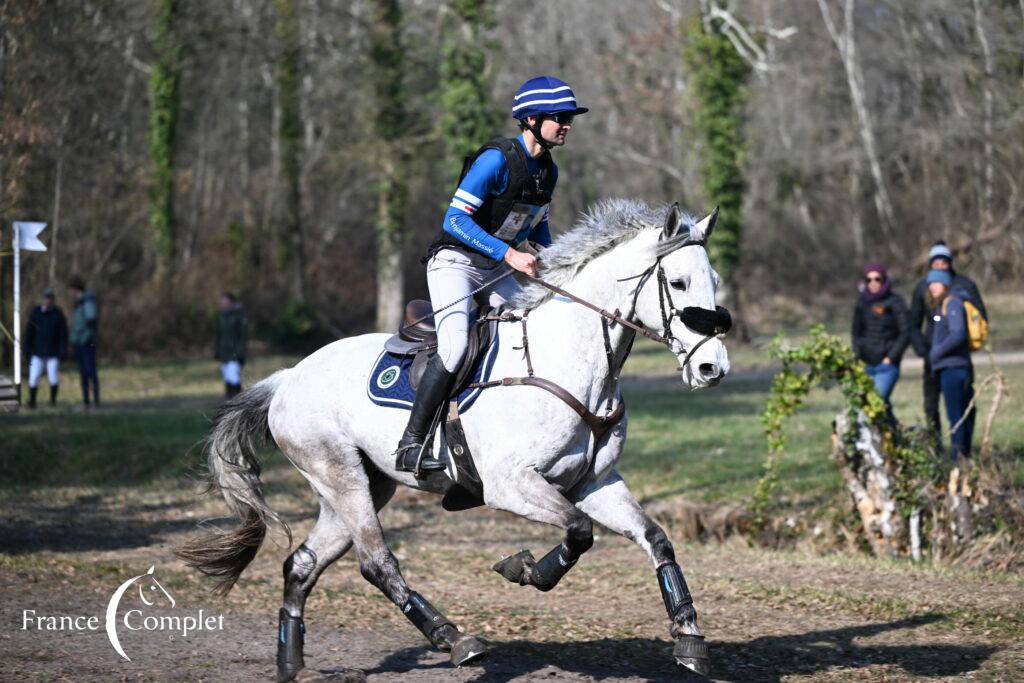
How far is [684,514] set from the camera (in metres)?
12.0

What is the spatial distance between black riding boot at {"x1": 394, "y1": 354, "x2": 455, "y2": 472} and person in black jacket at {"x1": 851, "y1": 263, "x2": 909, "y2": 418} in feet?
29.9

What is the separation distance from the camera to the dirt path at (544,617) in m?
6.66

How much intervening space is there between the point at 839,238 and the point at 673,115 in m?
7.38

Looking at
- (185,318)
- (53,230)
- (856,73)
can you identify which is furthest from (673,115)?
(53,230)

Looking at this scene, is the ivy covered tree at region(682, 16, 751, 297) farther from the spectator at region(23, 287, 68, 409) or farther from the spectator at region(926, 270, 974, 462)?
the spectator at region(926, 270, 974, 462)

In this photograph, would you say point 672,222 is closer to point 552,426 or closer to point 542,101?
point 542,101

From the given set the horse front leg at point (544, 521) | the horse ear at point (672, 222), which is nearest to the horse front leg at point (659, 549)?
the horse front leg at point (544, 521)

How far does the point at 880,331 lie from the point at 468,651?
9.78 m

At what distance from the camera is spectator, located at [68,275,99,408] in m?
21.0

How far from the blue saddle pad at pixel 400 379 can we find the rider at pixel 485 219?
0.13 meters

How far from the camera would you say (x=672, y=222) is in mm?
5910

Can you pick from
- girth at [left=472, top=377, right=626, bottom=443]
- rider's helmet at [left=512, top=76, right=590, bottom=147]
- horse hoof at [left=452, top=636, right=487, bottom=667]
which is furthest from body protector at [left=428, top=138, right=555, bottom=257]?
horse hoof at [left=452, top=636, right=487, bottom=667]

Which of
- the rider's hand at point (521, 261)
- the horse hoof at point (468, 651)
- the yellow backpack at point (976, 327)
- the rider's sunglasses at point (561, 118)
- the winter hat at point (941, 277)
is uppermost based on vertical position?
the rider's sunglasses at point (561, 118)

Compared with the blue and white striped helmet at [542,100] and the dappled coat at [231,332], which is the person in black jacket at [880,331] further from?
the dappled coat at [231,332]
